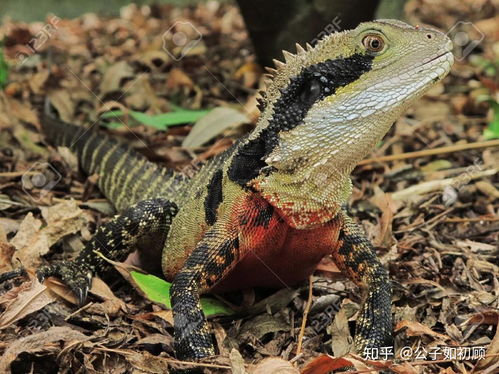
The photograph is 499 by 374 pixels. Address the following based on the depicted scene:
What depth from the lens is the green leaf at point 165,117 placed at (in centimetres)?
771

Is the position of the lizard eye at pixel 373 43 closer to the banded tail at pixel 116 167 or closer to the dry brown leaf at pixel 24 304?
the banded tail at pixel 116 167

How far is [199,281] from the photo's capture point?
4484 millimetres

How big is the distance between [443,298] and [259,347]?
1.48 meters

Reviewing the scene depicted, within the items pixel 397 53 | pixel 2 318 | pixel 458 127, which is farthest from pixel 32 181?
pixel 458 127

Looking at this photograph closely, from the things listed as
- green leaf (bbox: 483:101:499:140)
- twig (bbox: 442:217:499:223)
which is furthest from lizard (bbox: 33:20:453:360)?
green leaf (bbox: 483:101:499:140)

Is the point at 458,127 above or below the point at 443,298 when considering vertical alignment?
Result: above

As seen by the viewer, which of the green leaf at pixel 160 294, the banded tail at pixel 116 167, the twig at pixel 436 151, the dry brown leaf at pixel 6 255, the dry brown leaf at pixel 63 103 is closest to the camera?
the green leaf at pixel 160 294

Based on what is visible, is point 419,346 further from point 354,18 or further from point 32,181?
point 354,18

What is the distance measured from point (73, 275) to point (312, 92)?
2.45 metres

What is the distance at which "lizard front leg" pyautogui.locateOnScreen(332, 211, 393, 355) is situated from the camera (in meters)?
4.51

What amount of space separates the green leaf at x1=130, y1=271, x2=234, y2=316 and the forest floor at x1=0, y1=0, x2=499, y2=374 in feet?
0.23

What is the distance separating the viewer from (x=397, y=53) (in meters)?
4.10

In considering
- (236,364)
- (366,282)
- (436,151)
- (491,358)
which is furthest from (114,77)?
(491,358)

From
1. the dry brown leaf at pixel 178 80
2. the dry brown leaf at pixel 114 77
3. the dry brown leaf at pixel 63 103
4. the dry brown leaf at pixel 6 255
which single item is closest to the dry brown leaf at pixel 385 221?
the dry brown leaf at pixel 6 255
